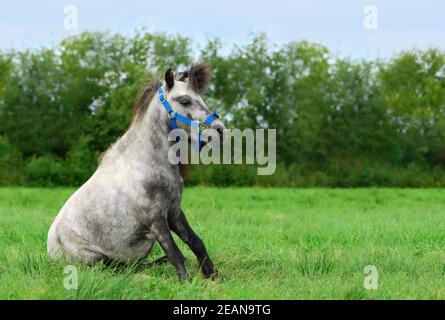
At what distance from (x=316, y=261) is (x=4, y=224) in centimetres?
672

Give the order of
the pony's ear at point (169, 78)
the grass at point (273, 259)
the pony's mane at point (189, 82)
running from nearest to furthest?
1. the grass at point (273, 259)
2. the pony's ear at point (169, 78)
3. the pony's mane at point (189, 82)

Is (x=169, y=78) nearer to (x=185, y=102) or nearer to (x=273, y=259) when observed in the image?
(x=185, y=102)

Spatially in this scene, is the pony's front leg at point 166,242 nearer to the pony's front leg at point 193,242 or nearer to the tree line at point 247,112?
the pony's front leg at point 193,242

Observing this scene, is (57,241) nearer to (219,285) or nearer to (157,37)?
(219,285)

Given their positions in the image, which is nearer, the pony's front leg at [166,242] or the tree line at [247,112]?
the pony's front leg at [166,242]

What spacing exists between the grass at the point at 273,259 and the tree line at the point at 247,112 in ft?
39.1

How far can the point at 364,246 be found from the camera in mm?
9070

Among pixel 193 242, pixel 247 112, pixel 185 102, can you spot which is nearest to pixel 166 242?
pixel 193 242

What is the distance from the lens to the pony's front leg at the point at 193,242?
6.64 m

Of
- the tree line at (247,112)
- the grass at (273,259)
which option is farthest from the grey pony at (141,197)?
the tree line at (247,112)

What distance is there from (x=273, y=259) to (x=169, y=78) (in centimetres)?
274

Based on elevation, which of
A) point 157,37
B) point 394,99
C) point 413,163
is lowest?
point 413,163

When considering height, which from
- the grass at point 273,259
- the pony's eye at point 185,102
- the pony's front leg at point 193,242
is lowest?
the grass at point 273,259

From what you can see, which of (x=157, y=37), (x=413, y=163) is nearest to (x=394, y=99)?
(x=413, y=163)
